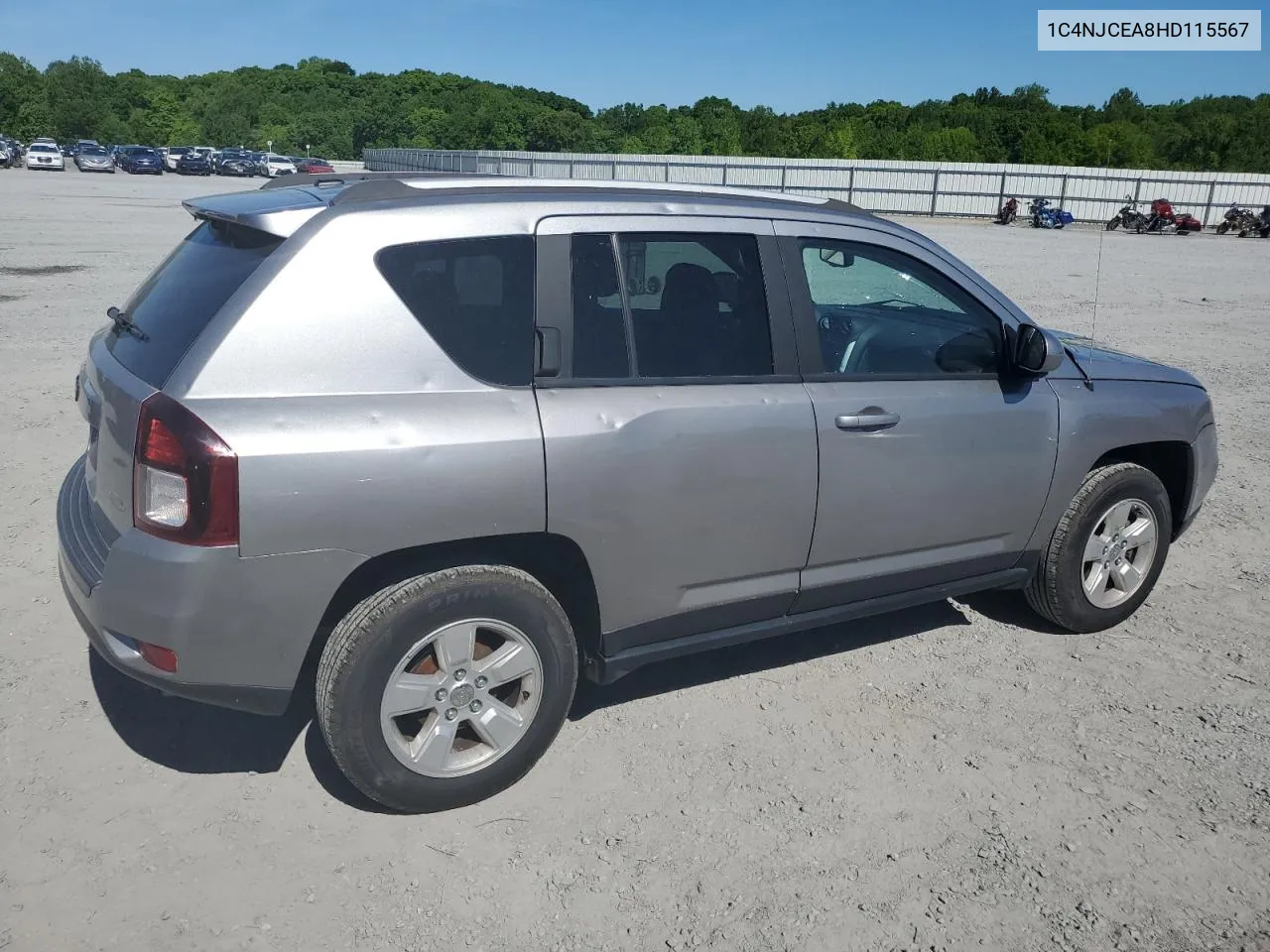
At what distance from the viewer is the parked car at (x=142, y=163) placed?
187ft

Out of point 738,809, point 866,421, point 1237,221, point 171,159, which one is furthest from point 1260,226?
point 171,159

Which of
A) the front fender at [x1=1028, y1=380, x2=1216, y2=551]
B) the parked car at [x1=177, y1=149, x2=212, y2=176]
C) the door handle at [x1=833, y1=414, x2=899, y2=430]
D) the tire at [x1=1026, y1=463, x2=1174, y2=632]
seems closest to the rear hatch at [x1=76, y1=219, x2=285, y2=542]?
the door handle at [x1=833, y1=414, x2=899, y2=430]

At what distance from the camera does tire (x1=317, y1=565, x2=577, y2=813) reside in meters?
2.98

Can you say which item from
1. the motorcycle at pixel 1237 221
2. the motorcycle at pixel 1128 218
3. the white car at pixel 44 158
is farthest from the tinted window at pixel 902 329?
the white car at pixel 44 158

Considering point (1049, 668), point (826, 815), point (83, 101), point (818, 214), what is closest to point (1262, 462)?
point (1049, 668)

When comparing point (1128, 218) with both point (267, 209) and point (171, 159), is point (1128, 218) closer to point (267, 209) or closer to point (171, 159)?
point (267, 209)

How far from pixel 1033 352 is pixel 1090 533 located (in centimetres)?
101

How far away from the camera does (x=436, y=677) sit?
3137 millimetres

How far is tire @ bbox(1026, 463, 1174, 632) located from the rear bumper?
3047 millimetres

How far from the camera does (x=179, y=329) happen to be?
9.98ft

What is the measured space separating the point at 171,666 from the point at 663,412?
5.41ft

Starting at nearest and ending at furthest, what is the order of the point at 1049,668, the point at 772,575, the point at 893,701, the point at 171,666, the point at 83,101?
the point at 171,666 → the point at 772,575 → the point at 893,701 → the point at 1049,668 → the point at 83,101

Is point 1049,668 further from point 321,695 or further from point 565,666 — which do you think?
point 321,695

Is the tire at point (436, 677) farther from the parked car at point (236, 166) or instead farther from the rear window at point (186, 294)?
the parked car at point (236, 166)
